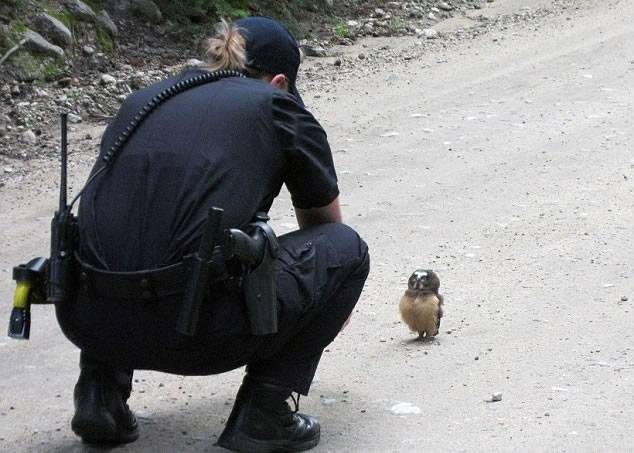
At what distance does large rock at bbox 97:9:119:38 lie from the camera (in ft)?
37.6

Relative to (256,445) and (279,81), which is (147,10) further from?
(256,445)

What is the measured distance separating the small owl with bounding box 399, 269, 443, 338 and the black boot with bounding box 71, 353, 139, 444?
4.81 ft

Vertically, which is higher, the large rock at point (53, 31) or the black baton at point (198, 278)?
the black baton at point (198, 278)

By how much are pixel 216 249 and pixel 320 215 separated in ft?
2.10

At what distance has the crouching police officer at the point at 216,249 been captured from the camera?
3.83 metres

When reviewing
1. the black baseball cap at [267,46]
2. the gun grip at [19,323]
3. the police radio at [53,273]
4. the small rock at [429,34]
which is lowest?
the small rock at [429,34]

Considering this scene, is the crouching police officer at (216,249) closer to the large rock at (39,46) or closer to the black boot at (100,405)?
the black boot at (100,405)

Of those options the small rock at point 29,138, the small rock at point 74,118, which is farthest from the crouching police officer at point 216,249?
the small rock at point 74,118

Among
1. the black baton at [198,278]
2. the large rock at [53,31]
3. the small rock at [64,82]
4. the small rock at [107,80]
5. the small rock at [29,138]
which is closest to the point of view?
the black baton at [198,278]

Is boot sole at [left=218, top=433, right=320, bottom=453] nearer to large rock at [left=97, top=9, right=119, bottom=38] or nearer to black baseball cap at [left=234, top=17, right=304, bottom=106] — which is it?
black baseball cap at [left=234, top=17, right=304, bottom=106]

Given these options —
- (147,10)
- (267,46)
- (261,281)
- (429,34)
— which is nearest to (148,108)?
(267,46)

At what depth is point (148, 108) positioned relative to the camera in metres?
3.98

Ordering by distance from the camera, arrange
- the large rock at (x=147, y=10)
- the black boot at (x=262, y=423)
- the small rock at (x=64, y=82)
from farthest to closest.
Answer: the large rock at (x=147, y=10), the small rock at (x=64, y=82), the black boot at (x=262, y=423)

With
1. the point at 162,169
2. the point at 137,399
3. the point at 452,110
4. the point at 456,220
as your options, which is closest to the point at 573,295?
the point at 456,220
